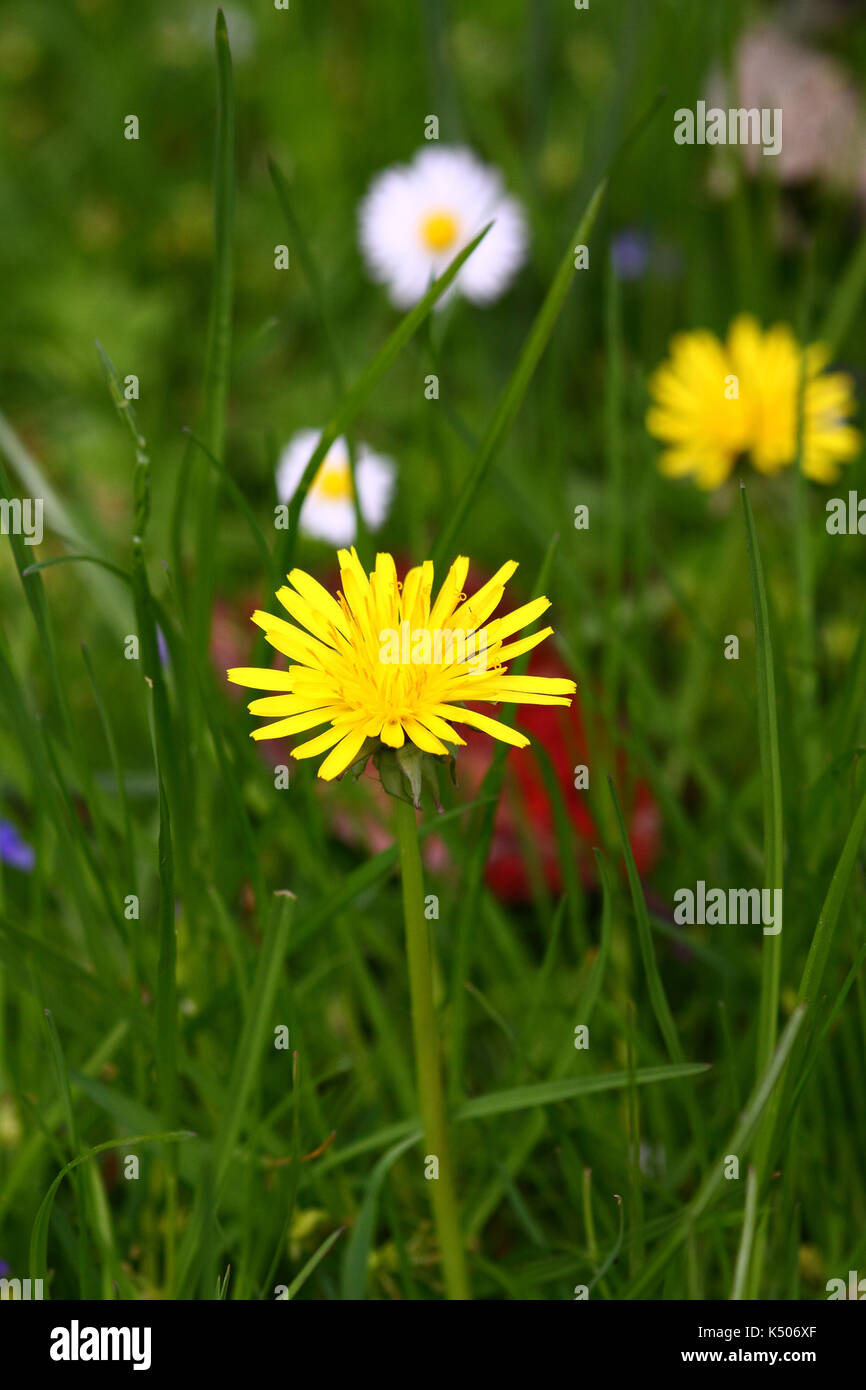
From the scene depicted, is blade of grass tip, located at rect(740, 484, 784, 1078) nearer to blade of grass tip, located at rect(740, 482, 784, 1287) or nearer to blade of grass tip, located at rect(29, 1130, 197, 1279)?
blade of grass tip, located at rect(740, 482, 784, 1287)

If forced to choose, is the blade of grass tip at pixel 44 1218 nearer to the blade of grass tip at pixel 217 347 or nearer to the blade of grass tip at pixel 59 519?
the blade of grass tip at pixel 217 347

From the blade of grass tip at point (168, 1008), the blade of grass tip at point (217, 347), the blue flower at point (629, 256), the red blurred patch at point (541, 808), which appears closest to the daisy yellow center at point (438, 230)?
the blue flower at point (629, 256)

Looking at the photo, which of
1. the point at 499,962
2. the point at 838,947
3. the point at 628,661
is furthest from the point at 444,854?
the point at 838,947

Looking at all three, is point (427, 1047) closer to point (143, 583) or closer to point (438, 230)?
point (143, 583)

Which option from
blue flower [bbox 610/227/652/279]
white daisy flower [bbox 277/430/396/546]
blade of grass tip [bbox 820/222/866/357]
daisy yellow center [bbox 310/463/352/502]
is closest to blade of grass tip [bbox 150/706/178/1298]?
white daisy flower [bbox 277/430/396/546]

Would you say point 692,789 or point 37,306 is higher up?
point 37,306

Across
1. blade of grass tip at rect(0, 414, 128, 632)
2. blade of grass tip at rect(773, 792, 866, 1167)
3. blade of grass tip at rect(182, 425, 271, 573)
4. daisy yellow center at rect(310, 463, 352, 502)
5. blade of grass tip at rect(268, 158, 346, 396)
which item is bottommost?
blade of grass tip at rect(773, 792, 866, 1167)
